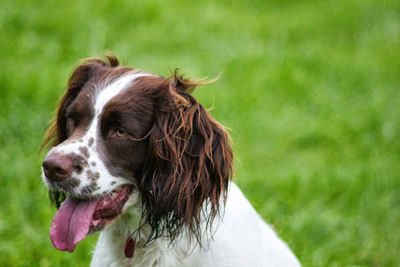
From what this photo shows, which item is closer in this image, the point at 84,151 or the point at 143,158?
the point at 84,151

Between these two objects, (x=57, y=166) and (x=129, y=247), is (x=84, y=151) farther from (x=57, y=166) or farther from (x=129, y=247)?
(x=129, y=247)

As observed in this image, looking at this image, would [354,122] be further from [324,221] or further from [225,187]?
[225,187]

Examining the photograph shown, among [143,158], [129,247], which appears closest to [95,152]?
[143,158]

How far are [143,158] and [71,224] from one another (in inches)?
19.7

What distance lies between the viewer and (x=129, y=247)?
→ 118 inches

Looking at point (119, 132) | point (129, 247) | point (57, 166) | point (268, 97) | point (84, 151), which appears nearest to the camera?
point (57, 166)

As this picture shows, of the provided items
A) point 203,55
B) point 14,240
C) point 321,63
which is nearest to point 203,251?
point 14,240

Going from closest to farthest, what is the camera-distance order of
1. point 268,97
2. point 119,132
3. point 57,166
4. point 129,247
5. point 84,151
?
point 57,166 < point 84,151 < point 119,132 < point 129,247 < point 268,97

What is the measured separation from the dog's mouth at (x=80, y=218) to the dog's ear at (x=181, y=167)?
0.18 metres

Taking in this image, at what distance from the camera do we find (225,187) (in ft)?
9.58

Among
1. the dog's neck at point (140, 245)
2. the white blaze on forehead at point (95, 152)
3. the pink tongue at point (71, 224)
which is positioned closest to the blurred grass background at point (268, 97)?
the dog's neck at point (140, 245)

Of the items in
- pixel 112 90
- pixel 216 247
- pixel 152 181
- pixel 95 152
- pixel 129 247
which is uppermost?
pixel 112 90

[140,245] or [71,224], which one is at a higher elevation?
[71,224]

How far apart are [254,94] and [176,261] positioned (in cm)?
379
